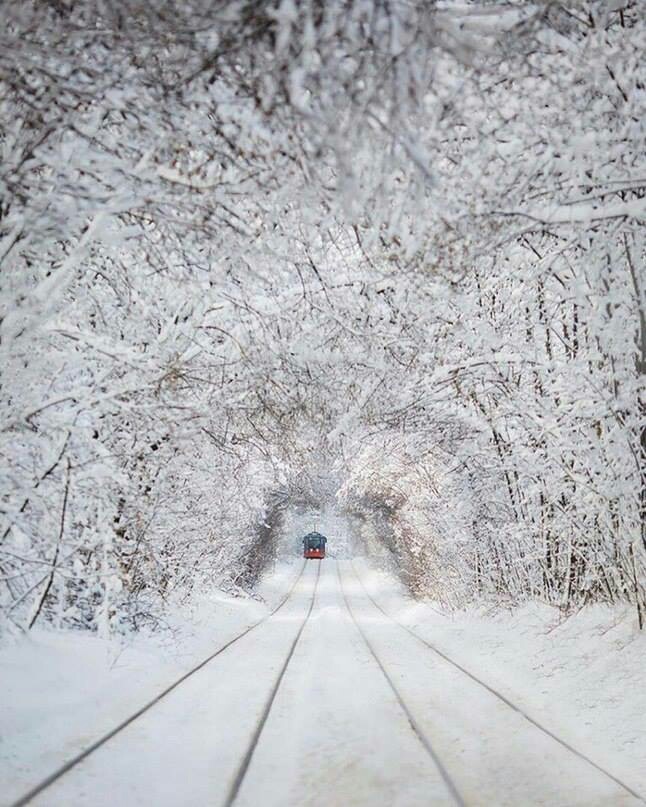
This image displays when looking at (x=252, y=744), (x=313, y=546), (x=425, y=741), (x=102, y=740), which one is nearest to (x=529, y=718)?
(x=425, y=741)

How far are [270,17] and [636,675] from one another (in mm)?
7800

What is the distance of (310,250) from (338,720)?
4.82 m

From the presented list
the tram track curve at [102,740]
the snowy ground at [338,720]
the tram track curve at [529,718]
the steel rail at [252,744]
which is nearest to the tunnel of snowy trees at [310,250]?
the snowy ground at [338,720]

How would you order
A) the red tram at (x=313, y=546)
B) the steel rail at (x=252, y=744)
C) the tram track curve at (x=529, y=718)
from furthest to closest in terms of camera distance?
the red tram at (x=313, y=546), the tram track curve at (x=529, y=718), the steel rail at (x=252, y=744)

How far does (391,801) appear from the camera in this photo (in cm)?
526

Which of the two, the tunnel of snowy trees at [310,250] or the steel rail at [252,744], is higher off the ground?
the tunnel of snowy trees at [310,250]

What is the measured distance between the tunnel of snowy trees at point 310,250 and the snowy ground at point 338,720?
3.07ft

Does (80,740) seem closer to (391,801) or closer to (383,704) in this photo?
(391,801)

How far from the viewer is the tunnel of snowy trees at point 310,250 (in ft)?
12.8

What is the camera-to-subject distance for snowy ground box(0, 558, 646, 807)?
552 cm

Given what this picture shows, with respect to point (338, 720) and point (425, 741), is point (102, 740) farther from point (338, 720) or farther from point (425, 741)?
point (425, 741)

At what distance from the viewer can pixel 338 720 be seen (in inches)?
310

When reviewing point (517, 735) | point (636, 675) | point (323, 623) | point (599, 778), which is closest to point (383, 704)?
point (517, 735)

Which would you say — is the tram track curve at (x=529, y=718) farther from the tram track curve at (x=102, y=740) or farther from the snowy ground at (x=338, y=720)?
the tram track curve at (x=102, y=740)
